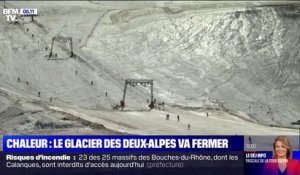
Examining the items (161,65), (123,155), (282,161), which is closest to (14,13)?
(161,65)

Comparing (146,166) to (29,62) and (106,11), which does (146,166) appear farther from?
(106,11)

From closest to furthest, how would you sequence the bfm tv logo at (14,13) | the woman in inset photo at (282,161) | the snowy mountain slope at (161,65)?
the woman in inset photo at (282,161), the snowy mountain slope at (161,65), the bfm tv logo at (14,13)

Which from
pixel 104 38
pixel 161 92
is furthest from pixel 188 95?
pixel 104 38

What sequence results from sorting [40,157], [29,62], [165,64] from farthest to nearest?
[165,64], [29,62], [40,157]

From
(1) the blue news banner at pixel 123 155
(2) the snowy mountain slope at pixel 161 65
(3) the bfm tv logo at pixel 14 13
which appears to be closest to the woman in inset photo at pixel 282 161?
(1) the blue news banner at pixel 123 155

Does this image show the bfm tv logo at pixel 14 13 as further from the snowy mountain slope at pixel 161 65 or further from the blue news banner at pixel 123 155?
the blue news banner at pixel 123 155

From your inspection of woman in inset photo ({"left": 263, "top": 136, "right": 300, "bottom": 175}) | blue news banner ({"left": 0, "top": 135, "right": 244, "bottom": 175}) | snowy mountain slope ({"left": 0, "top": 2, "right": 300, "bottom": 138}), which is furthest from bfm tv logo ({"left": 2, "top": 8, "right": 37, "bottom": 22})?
woman in inset photo ({"left": 263, "top": 136, "right": 300, "bottom": 175})
